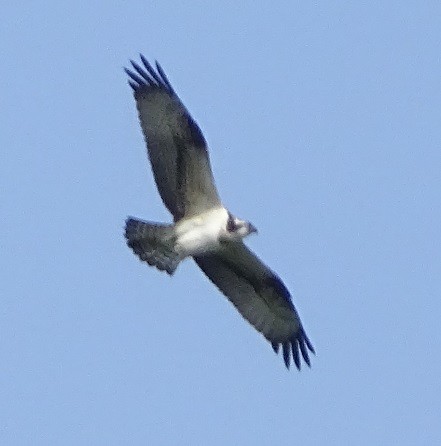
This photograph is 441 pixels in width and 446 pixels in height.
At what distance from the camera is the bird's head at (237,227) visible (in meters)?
17.3

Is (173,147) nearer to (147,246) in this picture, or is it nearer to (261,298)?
(147,246)

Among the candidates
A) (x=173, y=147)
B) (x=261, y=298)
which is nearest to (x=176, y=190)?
(x=173, y=147)

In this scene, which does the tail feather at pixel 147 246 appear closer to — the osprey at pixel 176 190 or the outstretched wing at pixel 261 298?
the osprey at pixel 176 190

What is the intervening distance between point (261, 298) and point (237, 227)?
122 cm

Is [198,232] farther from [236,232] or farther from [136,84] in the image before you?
[136,84]

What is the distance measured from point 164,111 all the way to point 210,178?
2.54 feet

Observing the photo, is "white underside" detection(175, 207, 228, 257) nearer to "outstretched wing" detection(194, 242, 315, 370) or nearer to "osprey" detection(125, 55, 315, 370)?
"osprey" detection(125, 55, 315, 370)

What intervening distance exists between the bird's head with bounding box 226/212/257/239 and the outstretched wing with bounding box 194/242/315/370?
2.28ft

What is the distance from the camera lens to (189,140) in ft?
57.0

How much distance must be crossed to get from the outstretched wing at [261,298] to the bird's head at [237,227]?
0.69m

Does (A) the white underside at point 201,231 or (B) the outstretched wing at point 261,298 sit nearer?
(A) the white underside at point 201,231

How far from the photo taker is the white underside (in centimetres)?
1736

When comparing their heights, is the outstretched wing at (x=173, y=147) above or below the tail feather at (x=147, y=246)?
above

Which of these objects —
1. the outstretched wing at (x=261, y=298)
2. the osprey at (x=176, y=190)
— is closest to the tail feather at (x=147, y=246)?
the osprey at (x=176, y=190)
